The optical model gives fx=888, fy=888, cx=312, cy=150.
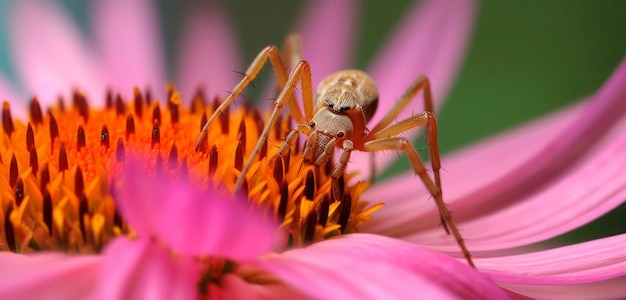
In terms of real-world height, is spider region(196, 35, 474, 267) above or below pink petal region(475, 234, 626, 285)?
above

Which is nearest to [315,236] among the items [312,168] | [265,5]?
[312,168]

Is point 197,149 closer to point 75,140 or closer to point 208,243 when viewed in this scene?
point 75,140

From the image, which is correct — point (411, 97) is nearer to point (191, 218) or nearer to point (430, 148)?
point (430, 148)

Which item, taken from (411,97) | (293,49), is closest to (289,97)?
(411,97)

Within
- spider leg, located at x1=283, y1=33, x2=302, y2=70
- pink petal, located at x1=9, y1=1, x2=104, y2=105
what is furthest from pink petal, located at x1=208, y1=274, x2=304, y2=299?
pink petal, located at x1=9, y1=1, x2=104, y2=105

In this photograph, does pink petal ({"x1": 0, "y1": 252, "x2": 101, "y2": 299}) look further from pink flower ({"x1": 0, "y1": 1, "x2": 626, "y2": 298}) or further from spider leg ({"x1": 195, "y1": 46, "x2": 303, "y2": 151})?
spider leg ({"x1": 195, "y1": 46, "x2": 303, "y2": 151})

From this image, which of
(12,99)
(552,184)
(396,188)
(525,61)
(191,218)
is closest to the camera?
(191,218)

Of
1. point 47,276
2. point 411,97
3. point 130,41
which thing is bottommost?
point 47,276
